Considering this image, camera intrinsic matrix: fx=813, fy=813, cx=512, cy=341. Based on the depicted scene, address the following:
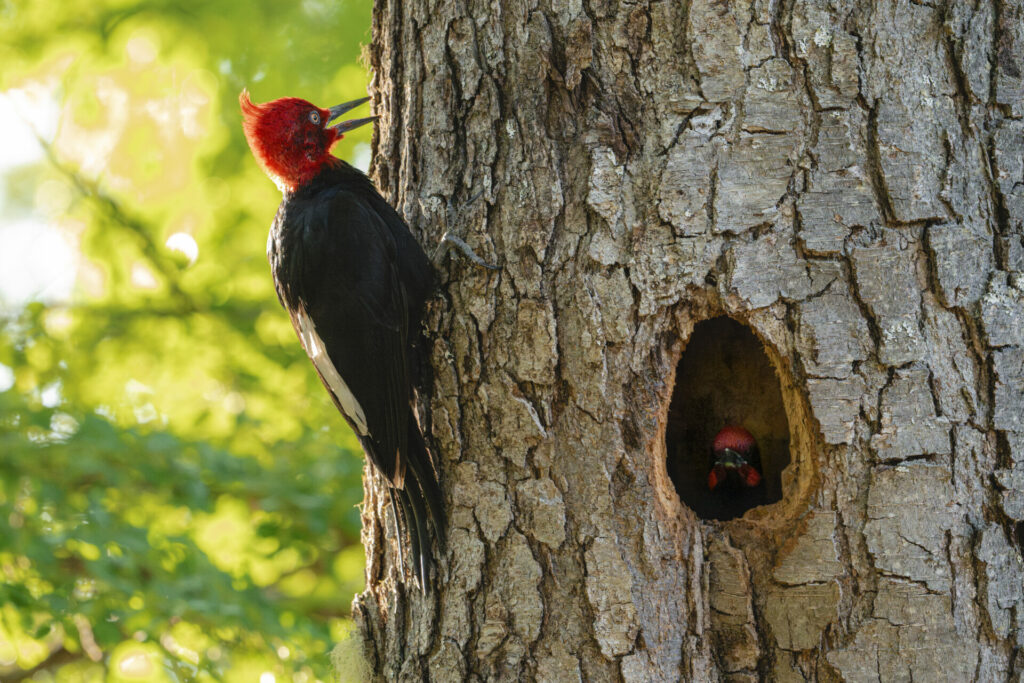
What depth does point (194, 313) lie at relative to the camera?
5.31m

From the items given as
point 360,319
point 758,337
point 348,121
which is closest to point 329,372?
point 360,319

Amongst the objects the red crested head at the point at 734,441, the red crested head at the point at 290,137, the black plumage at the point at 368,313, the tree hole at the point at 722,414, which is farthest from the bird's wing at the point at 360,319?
the red crested head at the point at 734,441

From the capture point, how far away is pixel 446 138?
6.68ft

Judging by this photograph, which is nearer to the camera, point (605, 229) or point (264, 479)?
point (605, 229)

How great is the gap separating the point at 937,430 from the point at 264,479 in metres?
3.32

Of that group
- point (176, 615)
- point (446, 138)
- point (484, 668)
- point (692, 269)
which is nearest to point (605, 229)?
point (692, 269)

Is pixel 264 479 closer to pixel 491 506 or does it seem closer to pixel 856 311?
pixel 491 506

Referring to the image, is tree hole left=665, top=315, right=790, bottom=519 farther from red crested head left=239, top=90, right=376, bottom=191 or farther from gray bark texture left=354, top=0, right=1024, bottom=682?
red crested head left=239, top=90, right=376, bottom=191

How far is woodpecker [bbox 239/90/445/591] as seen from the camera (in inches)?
78.7

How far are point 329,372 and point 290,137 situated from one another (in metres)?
0.83

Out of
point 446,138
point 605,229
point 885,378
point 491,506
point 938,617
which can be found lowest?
point 938,617

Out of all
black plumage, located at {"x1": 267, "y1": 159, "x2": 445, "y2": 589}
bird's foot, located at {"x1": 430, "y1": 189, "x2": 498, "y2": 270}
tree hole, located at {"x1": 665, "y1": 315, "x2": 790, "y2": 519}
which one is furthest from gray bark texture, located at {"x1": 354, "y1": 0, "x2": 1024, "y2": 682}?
tree hole, located at {"x1": 665, "y1": 315, "x2": 790, "y2": 519}

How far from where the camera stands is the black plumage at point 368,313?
200 centimetres

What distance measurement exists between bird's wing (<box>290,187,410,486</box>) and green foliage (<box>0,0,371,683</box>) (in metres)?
1.69
